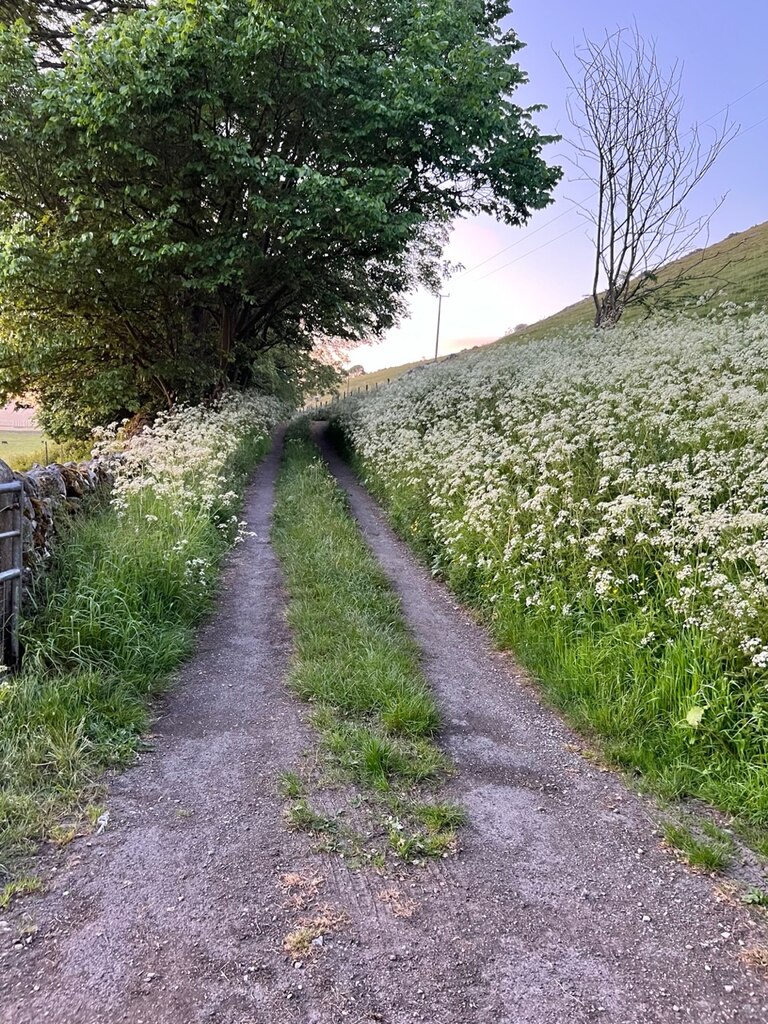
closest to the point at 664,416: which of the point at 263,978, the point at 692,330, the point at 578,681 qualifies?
the point at 578,681

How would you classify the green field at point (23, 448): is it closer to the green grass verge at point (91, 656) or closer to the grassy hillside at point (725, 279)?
the green grass verge at point (91, 656)

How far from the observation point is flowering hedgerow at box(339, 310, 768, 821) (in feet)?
10.5

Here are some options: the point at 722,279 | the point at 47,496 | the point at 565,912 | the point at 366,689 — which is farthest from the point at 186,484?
the point at 722,279

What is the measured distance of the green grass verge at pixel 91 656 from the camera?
268 cm

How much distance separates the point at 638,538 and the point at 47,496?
5017 millimetres

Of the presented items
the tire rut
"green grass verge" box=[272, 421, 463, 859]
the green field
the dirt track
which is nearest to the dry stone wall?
the dirt track

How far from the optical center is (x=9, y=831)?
2.42 metres

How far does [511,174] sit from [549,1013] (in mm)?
15383

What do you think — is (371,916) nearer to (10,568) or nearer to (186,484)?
(10,568)

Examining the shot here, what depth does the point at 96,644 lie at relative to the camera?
12.7 feet

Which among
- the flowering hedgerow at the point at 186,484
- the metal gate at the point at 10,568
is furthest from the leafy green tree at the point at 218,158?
the metal gate at the point at 10,568

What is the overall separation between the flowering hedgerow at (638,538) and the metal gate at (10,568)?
367 cm

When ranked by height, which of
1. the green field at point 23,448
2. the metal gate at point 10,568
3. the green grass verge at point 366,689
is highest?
the green field at point 23,448

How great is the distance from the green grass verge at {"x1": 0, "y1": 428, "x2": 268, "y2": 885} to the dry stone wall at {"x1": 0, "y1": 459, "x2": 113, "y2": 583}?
0.15 meters
